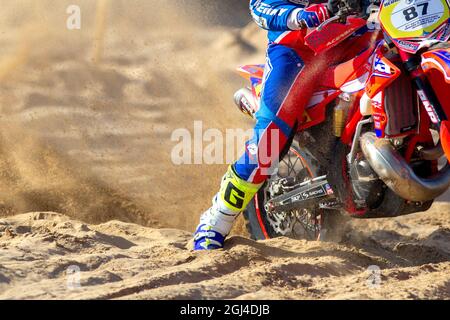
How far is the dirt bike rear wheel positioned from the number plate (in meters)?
1.10

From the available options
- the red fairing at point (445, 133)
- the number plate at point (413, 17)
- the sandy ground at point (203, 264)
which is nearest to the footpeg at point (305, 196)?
the sandy ground at point (203, 264)

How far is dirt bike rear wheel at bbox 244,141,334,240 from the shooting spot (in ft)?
17.4

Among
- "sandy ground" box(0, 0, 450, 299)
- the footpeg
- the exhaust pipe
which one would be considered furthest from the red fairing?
the footpeg

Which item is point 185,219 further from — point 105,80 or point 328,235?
point 105,80

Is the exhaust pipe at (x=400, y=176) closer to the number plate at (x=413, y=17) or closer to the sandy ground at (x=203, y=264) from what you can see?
the sandy ground at (x=203, y=264)

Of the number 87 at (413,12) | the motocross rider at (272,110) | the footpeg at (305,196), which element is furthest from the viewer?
the footpeg at (305,196)

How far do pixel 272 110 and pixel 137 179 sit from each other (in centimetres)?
231

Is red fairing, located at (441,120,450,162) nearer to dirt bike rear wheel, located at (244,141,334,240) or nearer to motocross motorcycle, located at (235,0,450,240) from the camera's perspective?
motocross motorcycle, located at (235,0,450,240)

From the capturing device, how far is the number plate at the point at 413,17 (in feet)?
13.7

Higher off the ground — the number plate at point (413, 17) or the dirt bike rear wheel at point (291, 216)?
the number plate at point (413, 17)

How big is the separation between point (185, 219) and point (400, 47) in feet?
8.55

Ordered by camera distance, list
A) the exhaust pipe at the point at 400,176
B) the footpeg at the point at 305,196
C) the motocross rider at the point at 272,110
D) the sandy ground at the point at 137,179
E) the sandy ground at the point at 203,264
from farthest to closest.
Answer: the footpeg at the point at 305,196 → the motocross rider at the point at 272,110 → the exhaust pipe at the point at 400,176 → the sandy ground at the point at 137,179 → the sandy ground at the point at 203,264

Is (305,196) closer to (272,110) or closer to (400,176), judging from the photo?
(272,110)
